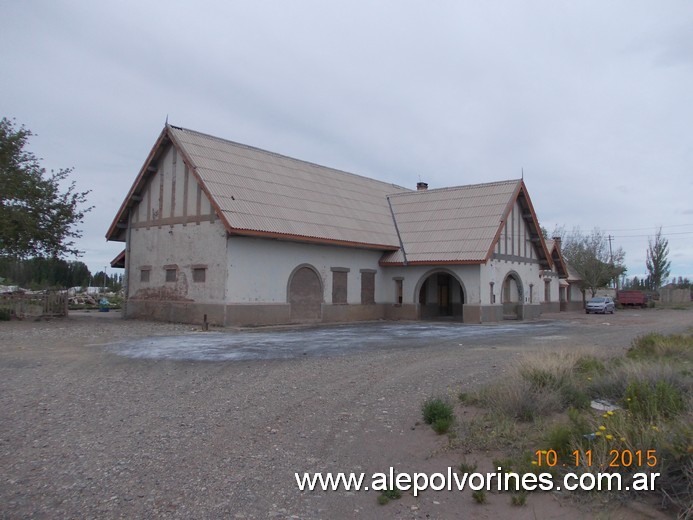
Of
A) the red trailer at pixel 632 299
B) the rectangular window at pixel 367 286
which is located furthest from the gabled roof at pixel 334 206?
the red trailer at pixel 632 299

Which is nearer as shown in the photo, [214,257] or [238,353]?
[238,353]

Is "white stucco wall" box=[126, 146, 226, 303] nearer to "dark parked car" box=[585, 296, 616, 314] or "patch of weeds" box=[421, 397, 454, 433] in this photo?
"patch of weeds" box=[421, 397, 454, 433]

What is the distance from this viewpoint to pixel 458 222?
1240 inches

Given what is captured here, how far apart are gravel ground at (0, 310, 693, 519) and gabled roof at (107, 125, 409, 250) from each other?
39.1 feet

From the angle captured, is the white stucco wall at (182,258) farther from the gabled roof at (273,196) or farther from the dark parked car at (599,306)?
the dark parked car at (599,306)

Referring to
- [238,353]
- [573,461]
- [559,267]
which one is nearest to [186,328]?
[238,353]

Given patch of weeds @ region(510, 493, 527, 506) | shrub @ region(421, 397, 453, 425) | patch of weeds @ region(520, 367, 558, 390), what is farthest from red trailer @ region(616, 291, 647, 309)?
A: patch of weeds @ region(510, 493, 527, 506)

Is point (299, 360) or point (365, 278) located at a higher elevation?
point (365, 278)

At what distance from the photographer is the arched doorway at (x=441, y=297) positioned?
33.8m

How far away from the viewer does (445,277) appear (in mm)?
35469

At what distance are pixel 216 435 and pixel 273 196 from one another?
67.0ft

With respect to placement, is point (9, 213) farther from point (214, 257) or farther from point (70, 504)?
point (70, 504)

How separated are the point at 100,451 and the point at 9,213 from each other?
72.6 ft

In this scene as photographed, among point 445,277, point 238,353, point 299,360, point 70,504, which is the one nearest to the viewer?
point 70,504
